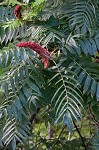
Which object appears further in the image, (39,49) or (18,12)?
(18,12)

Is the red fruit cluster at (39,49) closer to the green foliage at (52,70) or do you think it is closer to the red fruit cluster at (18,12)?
the green foliage at (52,70)

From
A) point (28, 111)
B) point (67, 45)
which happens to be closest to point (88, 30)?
point (67, 45)

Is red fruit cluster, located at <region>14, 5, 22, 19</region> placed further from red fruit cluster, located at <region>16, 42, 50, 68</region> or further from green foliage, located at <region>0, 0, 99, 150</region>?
red fruit cluster, located at <region>16, 42, 50, 68</region>

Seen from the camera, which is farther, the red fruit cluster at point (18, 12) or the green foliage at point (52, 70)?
the red fruit cluster at point (18, 12)

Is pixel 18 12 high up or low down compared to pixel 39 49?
up

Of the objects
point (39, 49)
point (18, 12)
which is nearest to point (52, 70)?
point (39, 49)

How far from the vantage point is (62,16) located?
1.55m

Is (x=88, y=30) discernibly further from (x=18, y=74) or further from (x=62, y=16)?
(x=18, y=74)

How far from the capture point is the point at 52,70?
1.38 metres

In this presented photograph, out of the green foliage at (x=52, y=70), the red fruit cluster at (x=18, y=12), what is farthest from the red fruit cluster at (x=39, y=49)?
the red fruit cluster at (x=18, y=12)

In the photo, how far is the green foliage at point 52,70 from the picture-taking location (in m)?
1.33

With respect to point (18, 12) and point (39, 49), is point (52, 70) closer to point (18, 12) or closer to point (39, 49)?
point (39, 49)

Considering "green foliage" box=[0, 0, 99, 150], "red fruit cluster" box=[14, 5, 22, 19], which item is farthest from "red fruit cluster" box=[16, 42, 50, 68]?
"red fruit cluster" box=[14, 5, 22, 19]

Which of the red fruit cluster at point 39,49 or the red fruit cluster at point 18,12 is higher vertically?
the red fruit cluster at point 18,12
